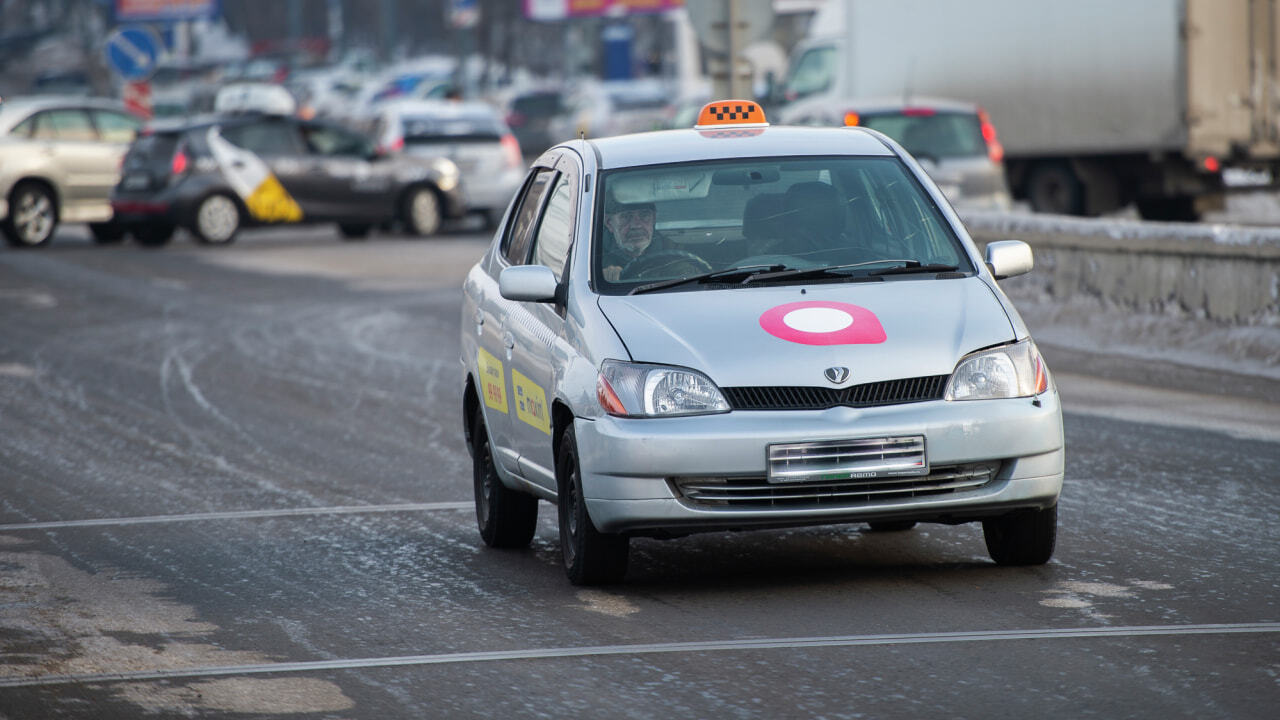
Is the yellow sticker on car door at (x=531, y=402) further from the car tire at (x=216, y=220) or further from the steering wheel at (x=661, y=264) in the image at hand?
the car tire at (x=216, y=220)

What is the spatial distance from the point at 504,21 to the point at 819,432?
8497cm

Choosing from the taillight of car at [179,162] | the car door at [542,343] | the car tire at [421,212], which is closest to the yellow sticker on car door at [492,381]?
the car door at [542,343]

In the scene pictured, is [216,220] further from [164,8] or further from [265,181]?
[164,8]

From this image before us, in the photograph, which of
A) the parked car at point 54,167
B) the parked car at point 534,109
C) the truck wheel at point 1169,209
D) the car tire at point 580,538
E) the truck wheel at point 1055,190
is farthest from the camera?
the parked car at point 534,109

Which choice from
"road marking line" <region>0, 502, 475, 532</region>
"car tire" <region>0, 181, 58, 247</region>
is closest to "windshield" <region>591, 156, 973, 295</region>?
"road marking line" <region>0, 502, 475, 532</region>

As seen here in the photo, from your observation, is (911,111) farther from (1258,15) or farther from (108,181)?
(108,181)

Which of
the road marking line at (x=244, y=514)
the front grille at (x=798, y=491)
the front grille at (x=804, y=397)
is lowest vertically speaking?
the road marking line at (x=244, y=514)

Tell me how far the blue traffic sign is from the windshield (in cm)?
2557

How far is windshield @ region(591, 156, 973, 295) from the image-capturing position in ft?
25.1

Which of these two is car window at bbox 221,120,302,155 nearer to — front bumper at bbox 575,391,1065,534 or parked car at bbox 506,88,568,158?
front bumper at bbox 575,391,1065,534

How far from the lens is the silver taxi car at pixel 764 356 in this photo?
6934mm

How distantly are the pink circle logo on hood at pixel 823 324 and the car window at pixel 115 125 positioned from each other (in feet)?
75.1

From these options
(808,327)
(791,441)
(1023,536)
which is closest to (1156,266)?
(1023,536)

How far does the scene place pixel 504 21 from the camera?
9044 cm
